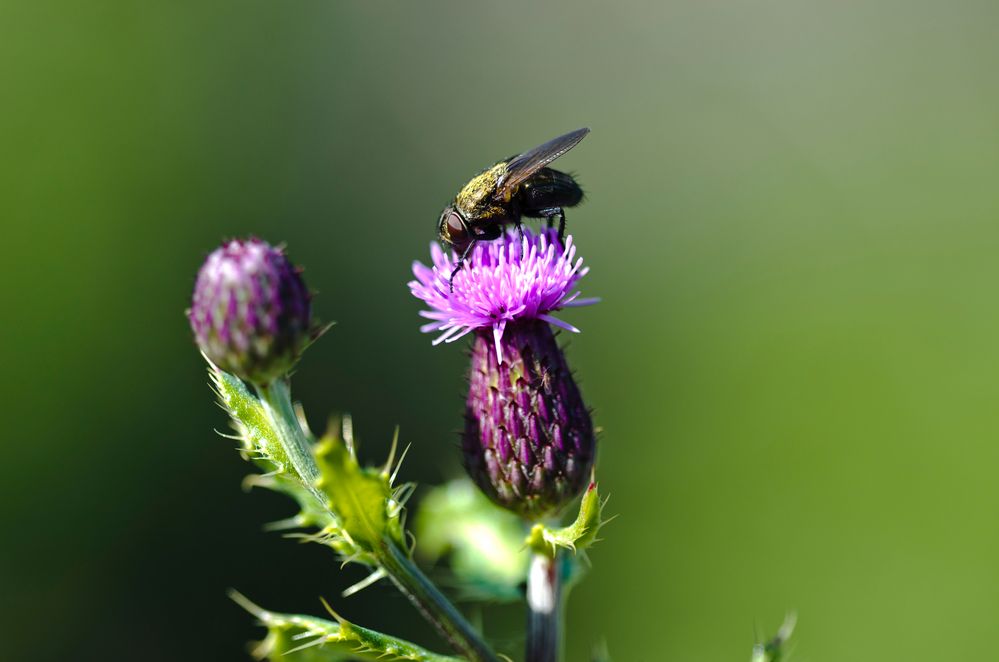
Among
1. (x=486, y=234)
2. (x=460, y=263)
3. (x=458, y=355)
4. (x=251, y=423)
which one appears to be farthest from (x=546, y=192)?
(x=458, y=355)

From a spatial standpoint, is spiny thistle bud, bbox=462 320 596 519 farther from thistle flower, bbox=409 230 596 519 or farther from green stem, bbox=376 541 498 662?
green stem, bbox=376 541 498 662

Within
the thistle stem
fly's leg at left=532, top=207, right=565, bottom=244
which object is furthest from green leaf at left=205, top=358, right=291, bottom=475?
fly's leg at left=532, top=207, right=565, bottom=244

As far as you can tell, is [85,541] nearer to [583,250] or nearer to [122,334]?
[122,334]

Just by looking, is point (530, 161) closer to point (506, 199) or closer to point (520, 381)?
point (506, 199)

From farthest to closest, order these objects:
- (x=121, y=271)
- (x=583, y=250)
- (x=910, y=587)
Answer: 1. (x=583, y=250)
2. (x=121, y=271)
3. (x=910, y=587)

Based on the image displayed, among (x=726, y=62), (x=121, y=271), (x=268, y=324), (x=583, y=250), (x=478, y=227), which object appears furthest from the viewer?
(x=726, y=62)

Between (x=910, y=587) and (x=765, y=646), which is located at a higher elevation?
(x=765, y=646)

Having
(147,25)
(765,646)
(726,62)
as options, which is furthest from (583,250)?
(765,646)
